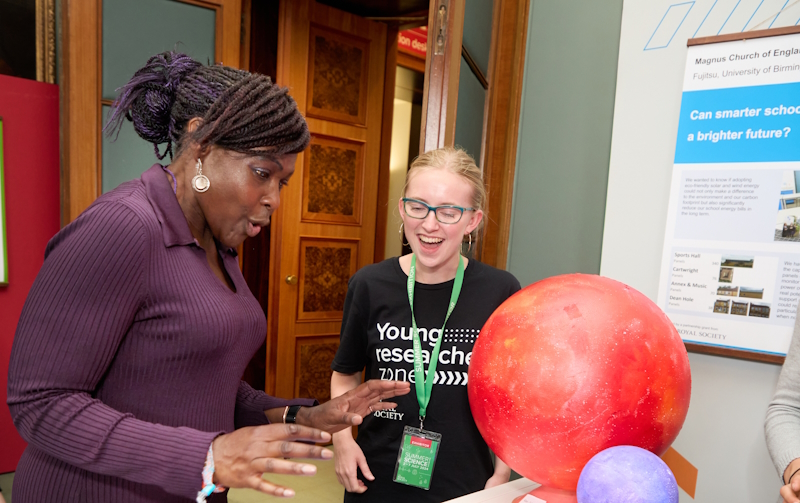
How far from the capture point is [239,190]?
106 cm

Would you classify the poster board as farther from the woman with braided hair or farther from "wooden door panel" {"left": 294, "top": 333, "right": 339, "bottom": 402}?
the woman with braided hair

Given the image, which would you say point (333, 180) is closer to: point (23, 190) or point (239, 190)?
point (23, 190)

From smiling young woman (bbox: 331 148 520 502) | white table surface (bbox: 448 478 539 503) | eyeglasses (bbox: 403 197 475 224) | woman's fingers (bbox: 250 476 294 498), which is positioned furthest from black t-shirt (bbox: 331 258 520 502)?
woman's fingers (bbox: 250 476 294 498)

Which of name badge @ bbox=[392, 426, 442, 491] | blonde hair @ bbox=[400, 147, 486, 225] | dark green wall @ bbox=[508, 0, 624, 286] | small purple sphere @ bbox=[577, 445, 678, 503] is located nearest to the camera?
small purple sphere @ bbox=[577, 445, 678, 503]

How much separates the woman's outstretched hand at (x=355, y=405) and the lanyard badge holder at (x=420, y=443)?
21 cm

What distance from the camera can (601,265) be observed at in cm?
212

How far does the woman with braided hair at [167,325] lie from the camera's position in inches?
32.8

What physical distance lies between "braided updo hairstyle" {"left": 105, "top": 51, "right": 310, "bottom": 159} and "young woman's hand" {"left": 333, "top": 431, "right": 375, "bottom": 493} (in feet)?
2.63

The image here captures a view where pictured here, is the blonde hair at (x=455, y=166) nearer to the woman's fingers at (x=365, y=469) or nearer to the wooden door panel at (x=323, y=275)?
the woman's fingers at (x=365, y=469)

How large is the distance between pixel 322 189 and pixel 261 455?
316cm

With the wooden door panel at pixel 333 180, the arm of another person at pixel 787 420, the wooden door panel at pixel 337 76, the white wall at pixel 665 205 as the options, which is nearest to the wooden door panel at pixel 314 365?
the wooden door panel at pixel 333 180

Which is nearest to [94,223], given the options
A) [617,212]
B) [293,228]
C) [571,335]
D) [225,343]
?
[225,343]

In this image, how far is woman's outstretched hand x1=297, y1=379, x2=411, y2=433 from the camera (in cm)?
112

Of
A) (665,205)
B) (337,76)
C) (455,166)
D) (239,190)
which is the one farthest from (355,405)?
(337,76)
